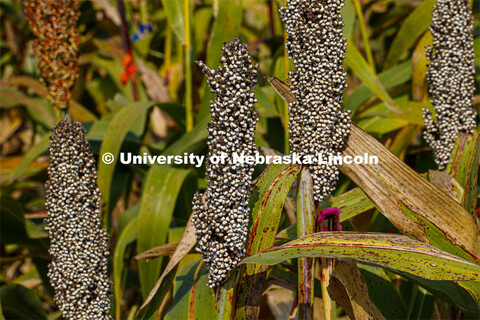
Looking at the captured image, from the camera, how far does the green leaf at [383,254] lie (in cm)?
138

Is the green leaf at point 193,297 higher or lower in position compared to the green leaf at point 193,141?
lower

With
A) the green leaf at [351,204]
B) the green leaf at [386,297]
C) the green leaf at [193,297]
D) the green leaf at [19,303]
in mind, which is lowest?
the green leaf at [19,303]

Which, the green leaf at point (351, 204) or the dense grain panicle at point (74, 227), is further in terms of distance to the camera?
the green leaf at point (351, 204)

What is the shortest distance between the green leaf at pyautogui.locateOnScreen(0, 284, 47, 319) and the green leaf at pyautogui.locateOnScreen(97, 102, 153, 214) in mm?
553

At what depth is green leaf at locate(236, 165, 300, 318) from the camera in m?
1.57

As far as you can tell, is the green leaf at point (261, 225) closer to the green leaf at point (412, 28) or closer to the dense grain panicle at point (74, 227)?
the dense grain panicle at point (74, 227)

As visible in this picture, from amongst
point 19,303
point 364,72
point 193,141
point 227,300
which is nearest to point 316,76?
point 227,300

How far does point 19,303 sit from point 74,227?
4.02 feet

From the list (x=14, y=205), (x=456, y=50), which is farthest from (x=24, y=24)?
(x=456, y=50)

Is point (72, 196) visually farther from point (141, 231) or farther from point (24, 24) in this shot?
point (24, 24)

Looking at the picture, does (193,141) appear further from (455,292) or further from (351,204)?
(455,292)

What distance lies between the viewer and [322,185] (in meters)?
1.54

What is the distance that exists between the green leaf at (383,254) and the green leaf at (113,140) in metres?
1.23

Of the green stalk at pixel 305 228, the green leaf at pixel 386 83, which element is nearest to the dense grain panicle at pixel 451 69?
the green stalk at pixel 305 228
